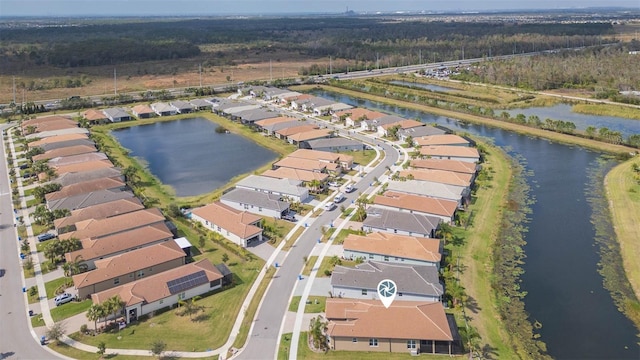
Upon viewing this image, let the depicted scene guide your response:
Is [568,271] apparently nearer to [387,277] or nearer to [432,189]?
[387,277]

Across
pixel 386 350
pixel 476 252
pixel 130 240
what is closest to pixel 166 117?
pixel 130 240

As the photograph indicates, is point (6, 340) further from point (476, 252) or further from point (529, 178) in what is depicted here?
point (529, 178)

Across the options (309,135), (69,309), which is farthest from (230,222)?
(309,135)

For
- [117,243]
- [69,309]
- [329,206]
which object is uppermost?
[329,206]

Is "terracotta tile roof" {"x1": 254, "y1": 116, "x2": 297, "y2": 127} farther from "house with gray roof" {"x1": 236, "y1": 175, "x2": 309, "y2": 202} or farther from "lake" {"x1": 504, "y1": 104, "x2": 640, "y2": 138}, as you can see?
"lake" {"x1": 504, "y1": 104, "x2": 640, "y2": 138}


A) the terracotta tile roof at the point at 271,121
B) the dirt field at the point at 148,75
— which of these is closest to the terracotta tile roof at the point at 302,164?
the terracotta tile roof at the point at 271,121

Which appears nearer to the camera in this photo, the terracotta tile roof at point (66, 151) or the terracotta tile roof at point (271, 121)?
the terracotta tile roof at point (66, 151)

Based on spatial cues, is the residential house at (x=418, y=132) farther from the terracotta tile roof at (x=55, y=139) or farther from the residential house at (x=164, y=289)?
the terracotta tile roof at (x=55, y=139)
